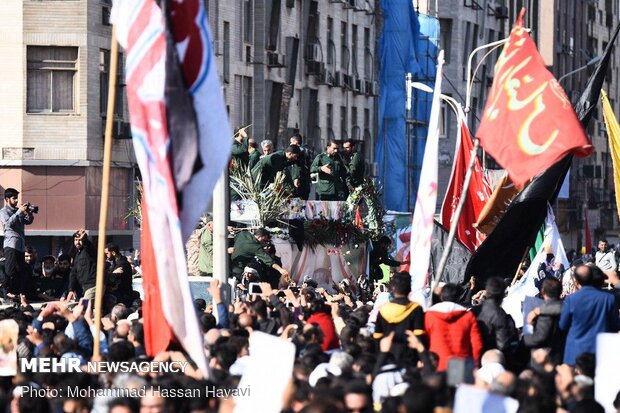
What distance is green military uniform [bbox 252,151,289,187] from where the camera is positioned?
2620 centimetres

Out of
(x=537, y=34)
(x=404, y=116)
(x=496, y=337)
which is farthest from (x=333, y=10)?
(x=496, y=337)

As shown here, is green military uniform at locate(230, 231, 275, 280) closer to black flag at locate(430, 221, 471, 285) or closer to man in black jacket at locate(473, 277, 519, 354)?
black flag at locate(430, 221, 471, 285)

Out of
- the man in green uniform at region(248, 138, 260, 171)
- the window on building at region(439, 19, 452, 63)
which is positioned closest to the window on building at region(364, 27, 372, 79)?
the window on building at region(439, 19, 452, 63)

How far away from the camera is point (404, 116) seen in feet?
199

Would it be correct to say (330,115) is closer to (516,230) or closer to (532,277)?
(532,277)

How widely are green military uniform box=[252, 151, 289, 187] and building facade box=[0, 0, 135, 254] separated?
42.3 feet

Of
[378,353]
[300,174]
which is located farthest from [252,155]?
[378,353]

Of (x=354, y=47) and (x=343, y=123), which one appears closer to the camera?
(x=343, y=123)

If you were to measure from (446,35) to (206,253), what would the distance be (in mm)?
48514

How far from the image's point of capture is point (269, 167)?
26.4 metres

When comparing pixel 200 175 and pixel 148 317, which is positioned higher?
pixel 200 175

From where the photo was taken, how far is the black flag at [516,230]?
22812 mm

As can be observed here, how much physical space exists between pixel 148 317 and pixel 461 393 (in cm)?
405

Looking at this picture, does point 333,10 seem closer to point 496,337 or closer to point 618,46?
point 496,337
